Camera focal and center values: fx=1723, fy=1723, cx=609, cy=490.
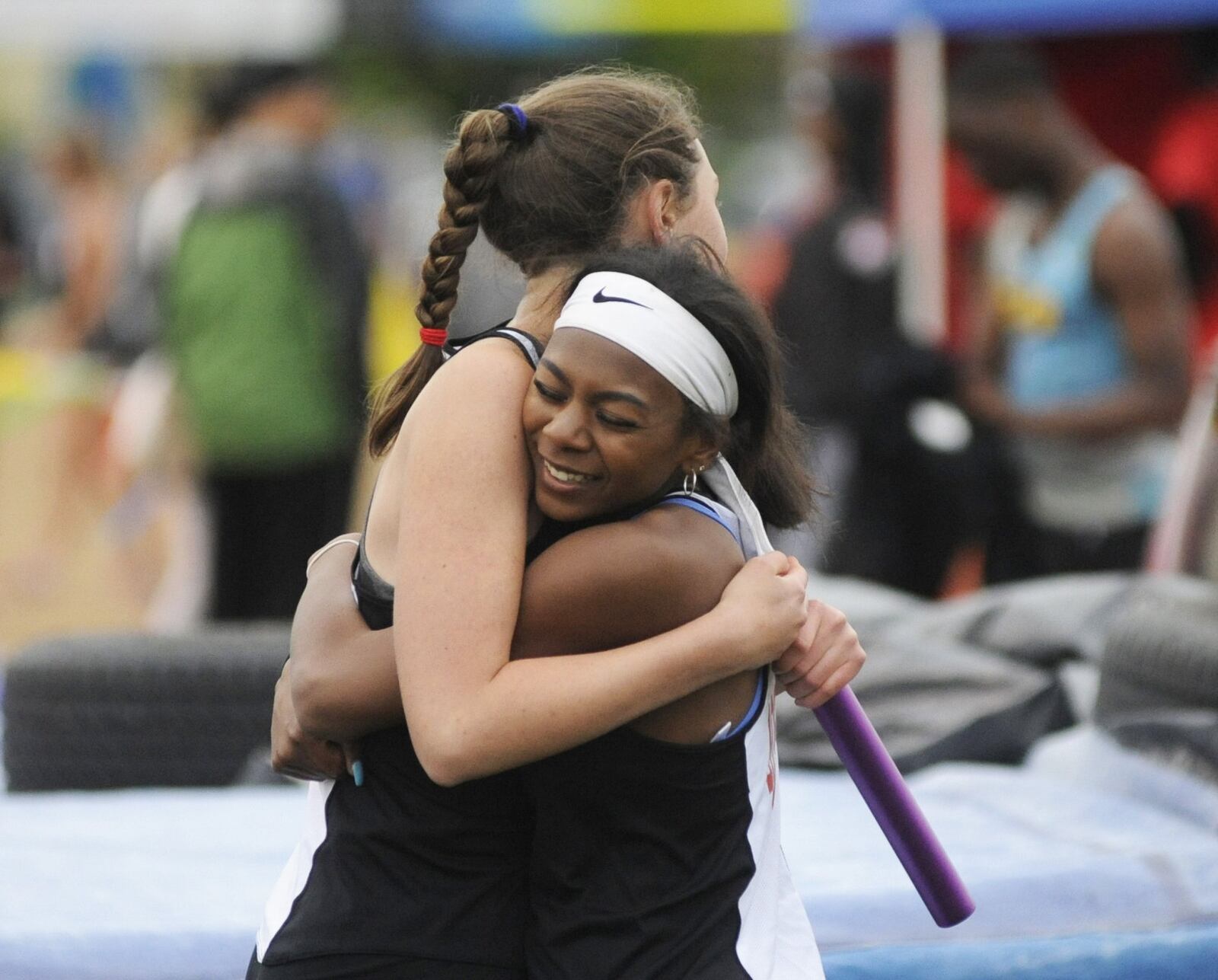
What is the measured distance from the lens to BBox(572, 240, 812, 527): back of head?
5.26 feet

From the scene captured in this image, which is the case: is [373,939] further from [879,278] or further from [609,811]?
[879,278]

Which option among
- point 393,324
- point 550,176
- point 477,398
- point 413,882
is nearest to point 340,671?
point 413,882

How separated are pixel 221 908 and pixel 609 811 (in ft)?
3.80

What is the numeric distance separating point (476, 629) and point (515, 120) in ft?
1.81

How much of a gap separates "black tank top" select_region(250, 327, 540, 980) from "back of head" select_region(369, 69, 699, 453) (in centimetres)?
12

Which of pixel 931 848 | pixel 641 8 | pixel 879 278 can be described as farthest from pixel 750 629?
pixel 641 8

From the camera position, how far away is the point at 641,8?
12.0 metres

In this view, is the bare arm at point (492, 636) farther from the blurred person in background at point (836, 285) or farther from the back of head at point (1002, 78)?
the blurred person in background at point (836, 285)

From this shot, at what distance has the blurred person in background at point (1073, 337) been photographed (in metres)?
4.70

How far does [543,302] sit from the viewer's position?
1758 mm

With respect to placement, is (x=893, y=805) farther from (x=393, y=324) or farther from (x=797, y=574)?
(x=393, y=324)

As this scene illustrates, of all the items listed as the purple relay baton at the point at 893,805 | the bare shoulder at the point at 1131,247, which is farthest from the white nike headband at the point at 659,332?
the bare shoulder at the point at 1131,247

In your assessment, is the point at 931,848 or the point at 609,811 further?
the point at 931,848

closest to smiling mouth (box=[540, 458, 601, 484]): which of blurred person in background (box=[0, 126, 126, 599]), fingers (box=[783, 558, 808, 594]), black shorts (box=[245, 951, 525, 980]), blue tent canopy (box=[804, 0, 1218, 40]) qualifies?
fingers (box=[783, 558, 808, 594])
